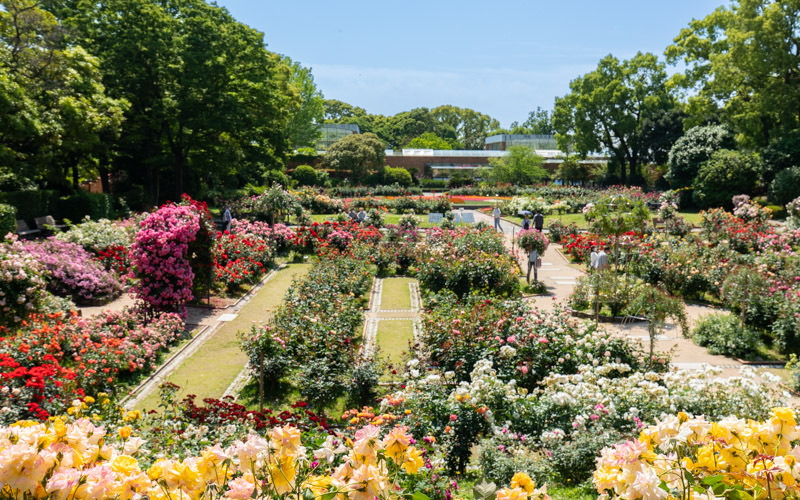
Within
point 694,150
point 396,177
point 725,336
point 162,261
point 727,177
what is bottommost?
point 725,336

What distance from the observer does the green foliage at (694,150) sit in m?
27.3

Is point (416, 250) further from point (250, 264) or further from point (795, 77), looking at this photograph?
point (795, 77)

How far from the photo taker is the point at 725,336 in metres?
8.50

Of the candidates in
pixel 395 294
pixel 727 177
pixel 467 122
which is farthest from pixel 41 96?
pixel 467 122

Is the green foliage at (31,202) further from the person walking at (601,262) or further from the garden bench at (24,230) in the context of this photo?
the person walking at (601,262)

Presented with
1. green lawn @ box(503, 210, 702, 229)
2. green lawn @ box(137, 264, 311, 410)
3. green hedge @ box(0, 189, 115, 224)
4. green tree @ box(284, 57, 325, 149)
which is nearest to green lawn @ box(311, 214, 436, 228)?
green lawn @ box(503, 210, 702, 229)

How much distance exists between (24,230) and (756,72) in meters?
30.0

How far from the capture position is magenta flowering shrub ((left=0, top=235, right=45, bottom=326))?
7742mm

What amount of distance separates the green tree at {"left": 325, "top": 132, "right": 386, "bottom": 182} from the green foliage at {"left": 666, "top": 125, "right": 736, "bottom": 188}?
751 inches

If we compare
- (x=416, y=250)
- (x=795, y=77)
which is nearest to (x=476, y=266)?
(x=416, y=250)

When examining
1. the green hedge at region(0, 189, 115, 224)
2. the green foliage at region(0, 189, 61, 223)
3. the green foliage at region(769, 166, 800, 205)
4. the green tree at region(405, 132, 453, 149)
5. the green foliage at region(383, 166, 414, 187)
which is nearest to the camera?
the green foliage at region(0, 189, 61, 223)

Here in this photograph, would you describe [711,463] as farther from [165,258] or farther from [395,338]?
[165,258]

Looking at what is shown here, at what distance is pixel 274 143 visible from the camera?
25562 mm

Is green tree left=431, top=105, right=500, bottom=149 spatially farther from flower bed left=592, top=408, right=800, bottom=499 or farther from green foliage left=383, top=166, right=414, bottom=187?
flower bed left=592, top=408, right=800, bottom=499
